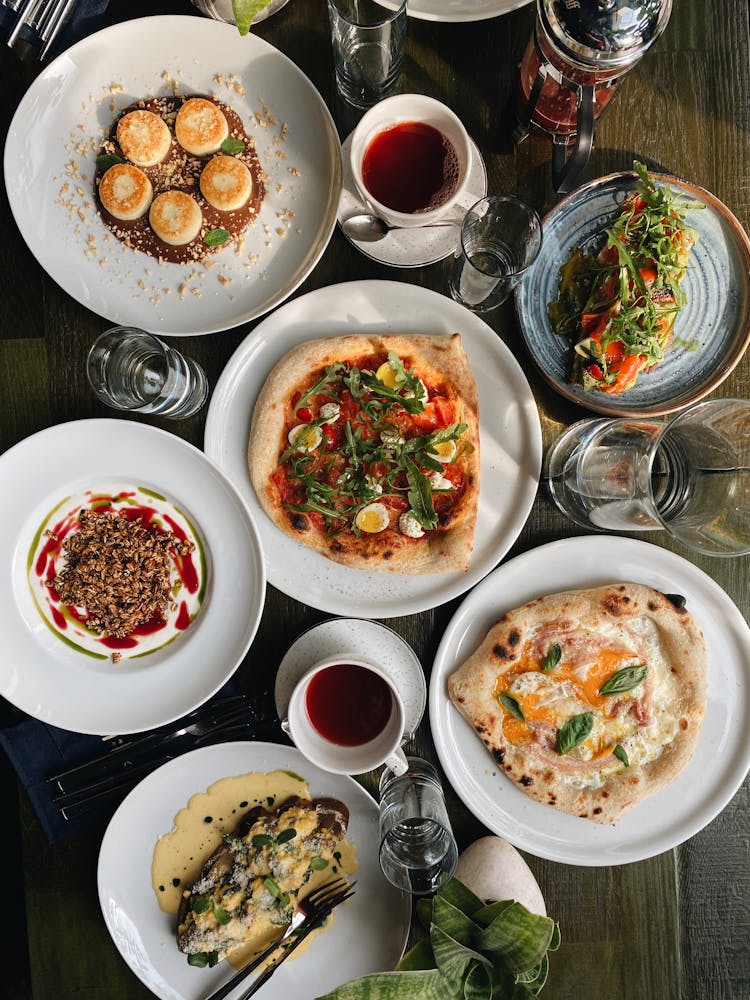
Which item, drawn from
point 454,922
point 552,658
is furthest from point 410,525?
point 454,922

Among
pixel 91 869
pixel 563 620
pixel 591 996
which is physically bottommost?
pixel 591 996

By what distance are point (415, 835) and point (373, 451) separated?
111 centimetres

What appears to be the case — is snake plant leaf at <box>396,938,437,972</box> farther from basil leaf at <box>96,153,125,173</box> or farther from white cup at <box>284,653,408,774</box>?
basil leaf at <box>96,153,125,173</box>

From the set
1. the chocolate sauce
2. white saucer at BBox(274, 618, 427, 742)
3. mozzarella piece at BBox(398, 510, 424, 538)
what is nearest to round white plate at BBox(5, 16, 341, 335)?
the chocolate sauce

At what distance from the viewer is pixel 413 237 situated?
6.79ft

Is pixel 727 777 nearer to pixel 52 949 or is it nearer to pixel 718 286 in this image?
pixel 718 286

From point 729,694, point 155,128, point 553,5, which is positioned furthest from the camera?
point 729,694

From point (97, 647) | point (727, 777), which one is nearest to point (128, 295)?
point (97, 647)

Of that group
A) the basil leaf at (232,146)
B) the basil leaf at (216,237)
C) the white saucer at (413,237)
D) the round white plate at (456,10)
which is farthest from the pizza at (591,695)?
the round white plate at (456,10)

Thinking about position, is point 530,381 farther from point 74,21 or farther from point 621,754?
point 74,21

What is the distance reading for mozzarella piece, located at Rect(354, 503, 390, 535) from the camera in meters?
2.08

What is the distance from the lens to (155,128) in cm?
203

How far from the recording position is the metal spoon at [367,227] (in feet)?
6.71

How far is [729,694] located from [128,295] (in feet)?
7.18
